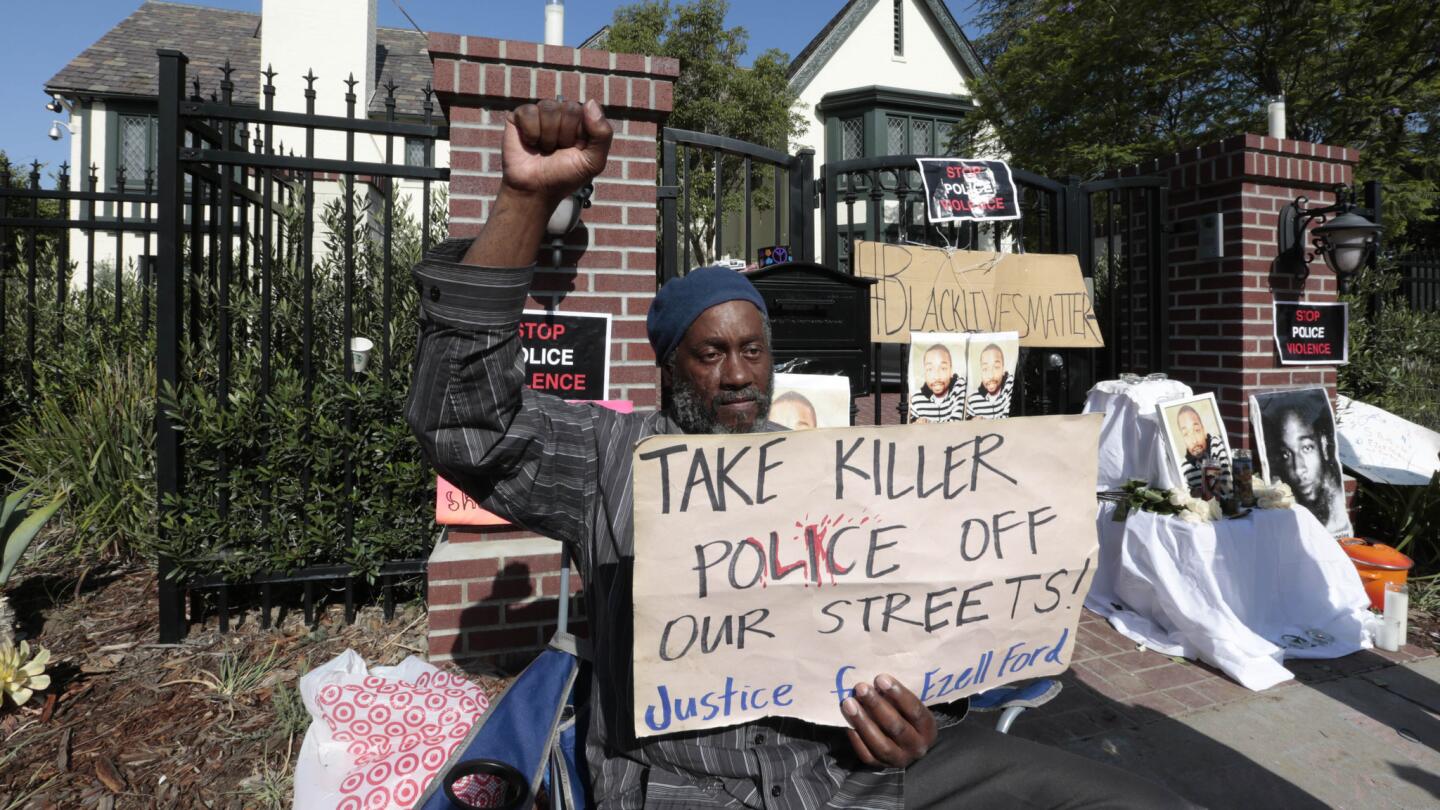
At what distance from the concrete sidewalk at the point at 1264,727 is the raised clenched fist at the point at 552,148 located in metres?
2.78

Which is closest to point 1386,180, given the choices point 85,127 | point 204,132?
point 204,132

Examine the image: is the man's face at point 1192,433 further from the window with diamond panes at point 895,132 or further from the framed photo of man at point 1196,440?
the window with diamond panes at point 895,132

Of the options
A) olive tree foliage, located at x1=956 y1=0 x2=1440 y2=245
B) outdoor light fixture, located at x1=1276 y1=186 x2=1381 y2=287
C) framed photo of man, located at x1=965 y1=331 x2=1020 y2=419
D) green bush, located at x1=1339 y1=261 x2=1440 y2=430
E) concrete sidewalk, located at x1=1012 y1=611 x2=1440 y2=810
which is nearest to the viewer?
concrete sidewalk, located at x1=1012 y1=611 x2=1440 y2=810

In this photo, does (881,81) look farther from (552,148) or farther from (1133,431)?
(552,148)

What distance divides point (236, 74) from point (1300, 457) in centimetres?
1915

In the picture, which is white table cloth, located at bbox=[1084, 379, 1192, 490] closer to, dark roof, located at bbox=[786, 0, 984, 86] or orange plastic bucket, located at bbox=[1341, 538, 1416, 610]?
orange plastic bucket, located at bbox=[1341, 538, 1416, 610]

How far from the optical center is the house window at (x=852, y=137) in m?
18.9

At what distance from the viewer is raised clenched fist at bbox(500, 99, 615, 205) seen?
1288mm

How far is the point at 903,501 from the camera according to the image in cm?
148

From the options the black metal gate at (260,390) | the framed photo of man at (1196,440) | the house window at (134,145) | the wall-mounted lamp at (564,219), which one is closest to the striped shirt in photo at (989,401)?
the framed photo of man at (1196,440)

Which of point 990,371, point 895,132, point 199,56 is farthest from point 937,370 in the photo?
point 199,56

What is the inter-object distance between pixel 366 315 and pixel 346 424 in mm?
696

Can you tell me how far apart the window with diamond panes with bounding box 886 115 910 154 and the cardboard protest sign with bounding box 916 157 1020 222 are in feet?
50.2

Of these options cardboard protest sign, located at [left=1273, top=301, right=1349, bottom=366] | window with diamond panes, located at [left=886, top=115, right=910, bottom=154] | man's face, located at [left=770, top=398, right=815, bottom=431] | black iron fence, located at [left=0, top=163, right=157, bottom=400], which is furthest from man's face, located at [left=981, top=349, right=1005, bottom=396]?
window with diamond panes, located at [left=886, top=115, right=910, bottom=154]
